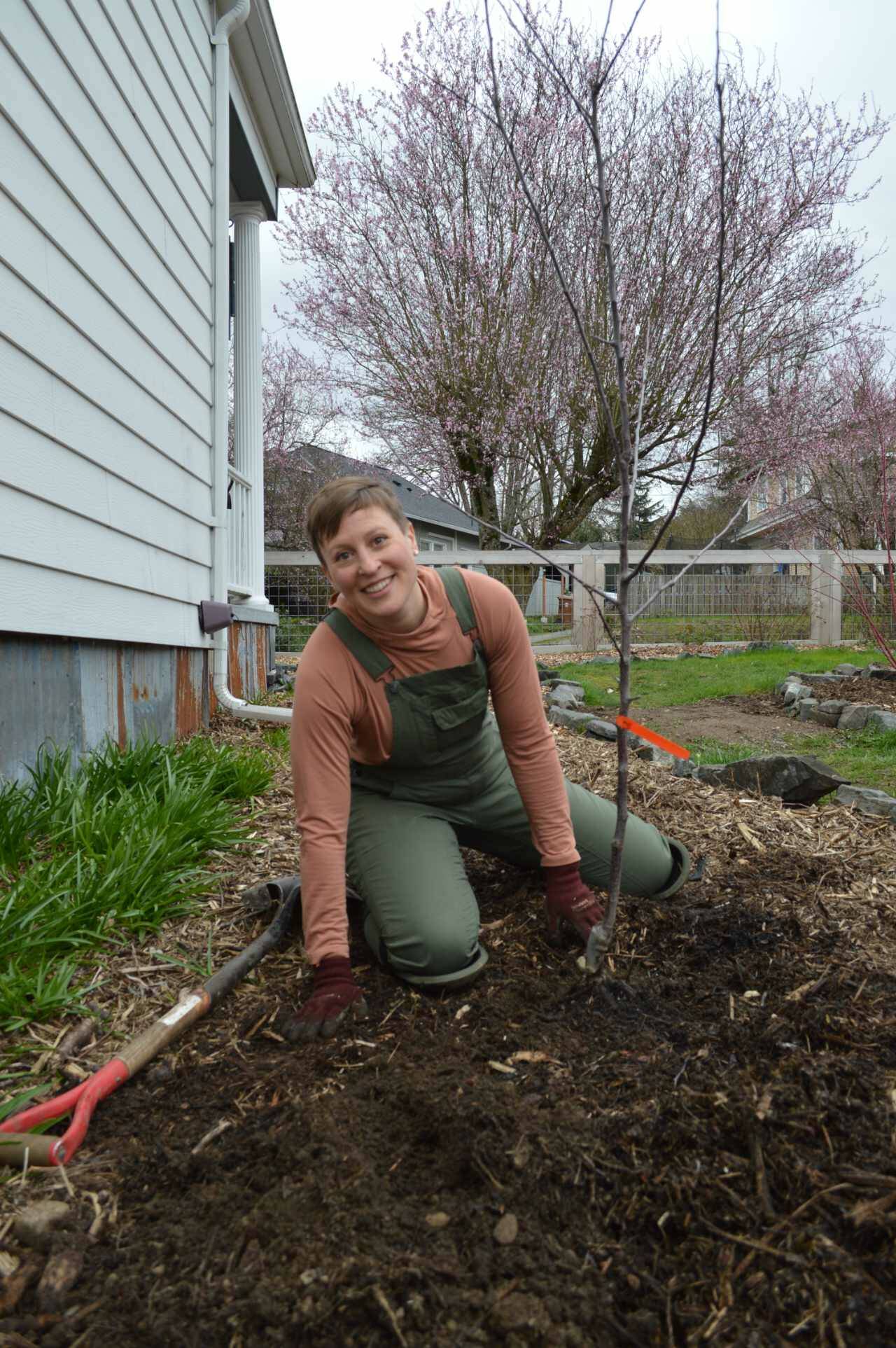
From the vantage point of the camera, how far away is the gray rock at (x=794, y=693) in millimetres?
6602

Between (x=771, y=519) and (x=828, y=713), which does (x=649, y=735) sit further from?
(x=771, y=519)

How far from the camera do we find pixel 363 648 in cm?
212

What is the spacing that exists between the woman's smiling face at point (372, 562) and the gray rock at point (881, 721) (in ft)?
14.4

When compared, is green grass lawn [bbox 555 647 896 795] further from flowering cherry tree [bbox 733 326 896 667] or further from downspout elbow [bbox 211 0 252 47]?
downspout elbow [bbox 211 0 252 47]

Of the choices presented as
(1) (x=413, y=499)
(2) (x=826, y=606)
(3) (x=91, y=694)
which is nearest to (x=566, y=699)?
(3) (x=91, y=694)

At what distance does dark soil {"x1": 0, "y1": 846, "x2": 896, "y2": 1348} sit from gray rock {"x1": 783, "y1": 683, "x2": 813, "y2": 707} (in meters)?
4.96

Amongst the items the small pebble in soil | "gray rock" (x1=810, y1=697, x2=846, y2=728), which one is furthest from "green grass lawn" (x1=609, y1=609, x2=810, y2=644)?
the small pebble in soil

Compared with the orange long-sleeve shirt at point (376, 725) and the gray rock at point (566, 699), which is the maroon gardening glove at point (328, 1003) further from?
the gray rock at point (566, 699)

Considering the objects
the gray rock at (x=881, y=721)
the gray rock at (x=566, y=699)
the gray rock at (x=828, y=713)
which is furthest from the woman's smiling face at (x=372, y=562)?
the gray rock at (x=828, y=713)

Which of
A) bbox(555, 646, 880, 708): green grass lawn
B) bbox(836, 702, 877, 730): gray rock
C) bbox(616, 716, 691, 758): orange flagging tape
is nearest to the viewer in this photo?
bbox(616, 716, 691, 758): orange flagging tape

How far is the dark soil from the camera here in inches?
43.5

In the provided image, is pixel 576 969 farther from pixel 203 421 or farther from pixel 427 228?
pixel 427 228

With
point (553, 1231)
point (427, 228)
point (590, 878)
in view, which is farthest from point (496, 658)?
point (427, 228)

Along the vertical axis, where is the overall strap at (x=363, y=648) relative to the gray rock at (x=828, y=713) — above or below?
above
